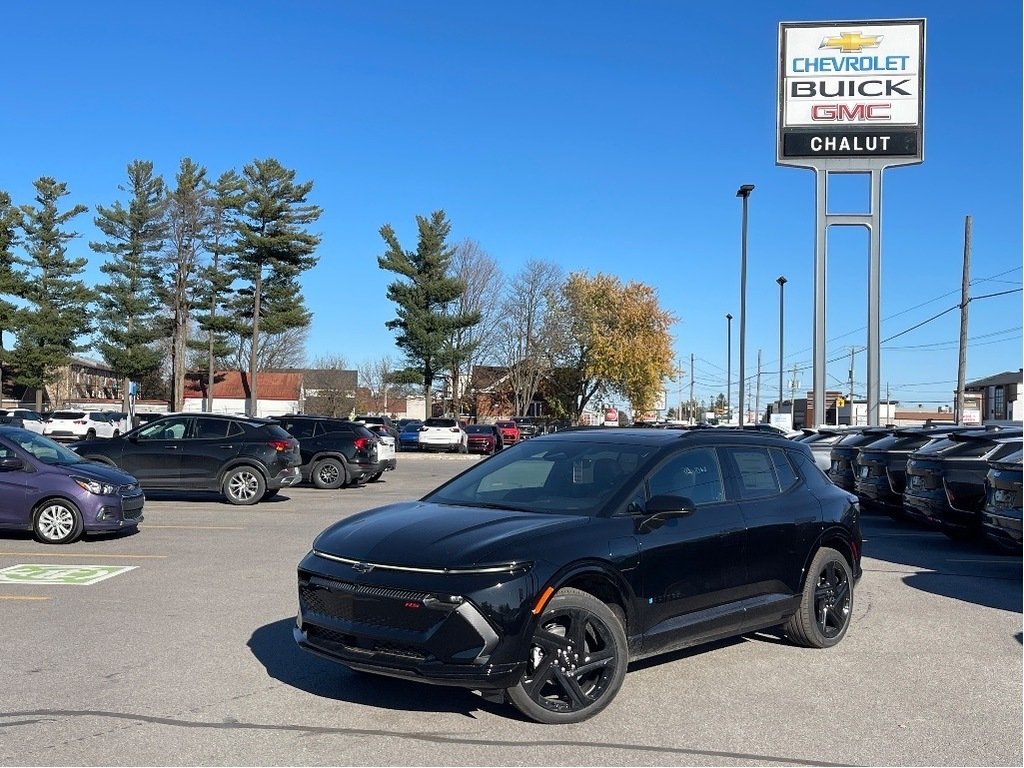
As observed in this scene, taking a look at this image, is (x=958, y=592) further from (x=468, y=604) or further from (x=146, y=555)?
(x=146, y=555)

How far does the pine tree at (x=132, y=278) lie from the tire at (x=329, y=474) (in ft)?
146

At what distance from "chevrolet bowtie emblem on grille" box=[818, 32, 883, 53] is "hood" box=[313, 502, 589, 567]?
89.2 ft

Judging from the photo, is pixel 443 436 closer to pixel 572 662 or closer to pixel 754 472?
pixel 754 472

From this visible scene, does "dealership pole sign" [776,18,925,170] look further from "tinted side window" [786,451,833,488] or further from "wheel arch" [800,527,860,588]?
"wheel arch" [800,527,860,588]

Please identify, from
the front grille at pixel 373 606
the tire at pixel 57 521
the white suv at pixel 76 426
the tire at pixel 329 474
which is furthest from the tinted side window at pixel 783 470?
the white suv at pixel 76 426

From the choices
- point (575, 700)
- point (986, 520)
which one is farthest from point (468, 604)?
point (986, 520)

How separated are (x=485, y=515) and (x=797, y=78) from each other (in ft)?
89.4

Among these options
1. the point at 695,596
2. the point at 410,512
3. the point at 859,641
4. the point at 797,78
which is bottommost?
the point at 859,641

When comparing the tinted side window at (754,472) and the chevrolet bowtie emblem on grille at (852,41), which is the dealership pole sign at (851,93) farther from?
the tinted side window at (754,472)

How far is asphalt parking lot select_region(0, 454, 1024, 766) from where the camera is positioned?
17.2 ft

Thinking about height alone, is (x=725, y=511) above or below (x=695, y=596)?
above

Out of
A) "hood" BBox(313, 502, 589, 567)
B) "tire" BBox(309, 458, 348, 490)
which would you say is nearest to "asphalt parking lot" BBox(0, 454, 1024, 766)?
"hood" BBox(313, 502, 589, 567)

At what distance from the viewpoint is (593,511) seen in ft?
20.5

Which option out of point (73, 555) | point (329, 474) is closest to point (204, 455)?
point (329, 474)
